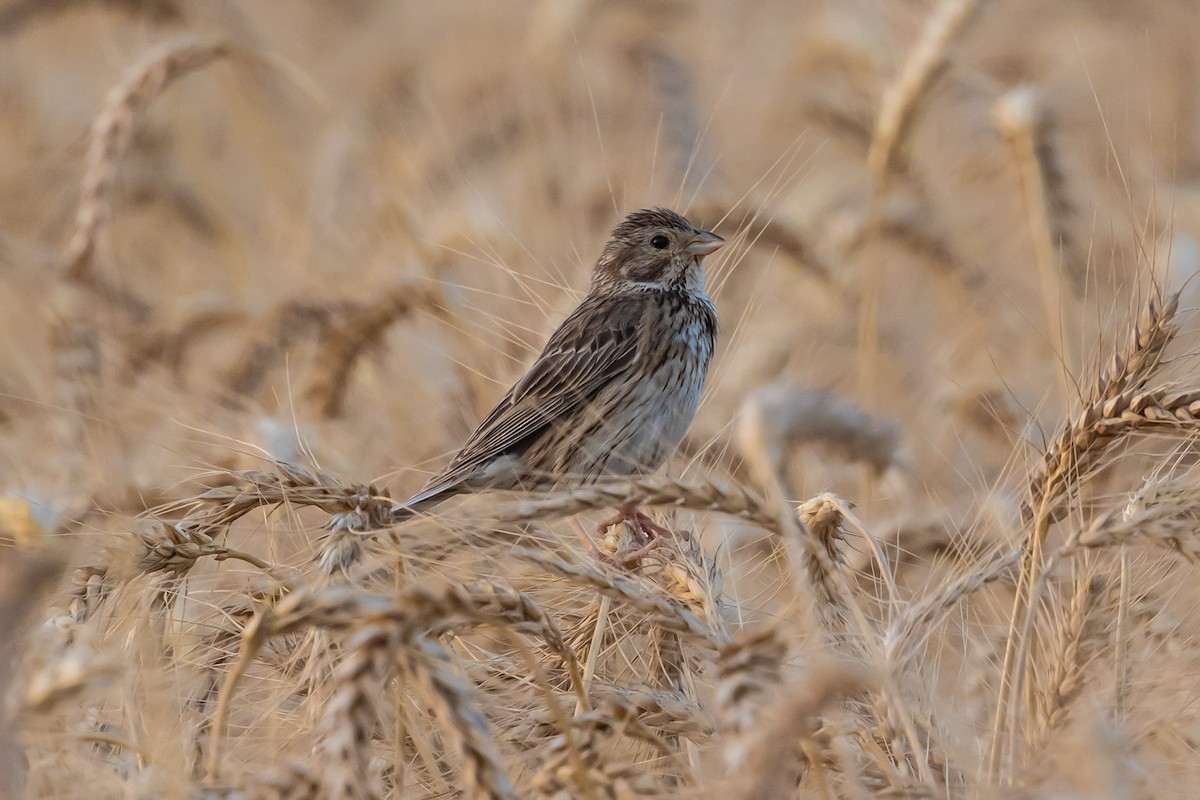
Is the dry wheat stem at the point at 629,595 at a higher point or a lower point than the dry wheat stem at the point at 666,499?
lower

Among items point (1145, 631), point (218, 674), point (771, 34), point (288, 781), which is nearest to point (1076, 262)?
point (1145, 631)

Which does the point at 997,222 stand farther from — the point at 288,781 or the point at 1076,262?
the point at 288,781

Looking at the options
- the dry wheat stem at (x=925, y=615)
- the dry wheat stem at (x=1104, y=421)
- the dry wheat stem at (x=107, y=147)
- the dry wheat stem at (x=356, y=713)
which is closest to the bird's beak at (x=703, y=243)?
the dry wheat stem at (x=107, y=147)

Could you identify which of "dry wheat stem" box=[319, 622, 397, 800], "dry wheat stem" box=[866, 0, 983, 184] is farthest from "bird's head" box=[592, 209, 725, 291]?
"dry wheat stem" box=[319, 622, 397, 800]

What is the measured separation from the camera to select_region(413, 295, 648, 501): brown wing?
5.50 metres

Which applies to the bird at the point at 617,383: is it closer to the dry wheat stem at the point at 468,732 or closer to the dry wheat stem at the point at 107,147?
the dry wheat stem at the point at 107,147

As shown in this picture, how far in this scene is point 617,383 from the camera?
5.88 m

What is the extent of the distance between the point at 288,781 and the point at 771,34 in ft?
34.1

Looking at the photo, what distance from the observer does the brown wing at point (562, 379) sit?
550cm

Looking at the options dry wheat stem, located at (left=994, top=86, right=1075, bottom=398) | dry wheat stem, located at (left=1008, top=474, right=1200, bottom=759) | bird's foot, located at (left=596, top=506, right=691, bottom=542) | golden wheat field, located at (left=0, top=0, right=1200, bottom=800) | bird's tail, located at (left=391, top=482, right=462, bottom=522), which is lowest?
bird's tail, located at (left=391, top=482, right=462, bottom=522)

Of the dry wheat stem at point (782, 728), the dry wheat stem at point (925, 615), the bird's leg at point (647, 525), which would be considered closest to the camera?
the dry wheat stem at point (782, 728)

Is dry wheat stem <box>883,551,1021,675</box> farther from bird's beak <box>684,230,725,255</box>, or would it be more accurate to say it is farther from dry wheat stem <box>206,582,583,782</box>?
bird's beak <box>684,230,725,255</box>

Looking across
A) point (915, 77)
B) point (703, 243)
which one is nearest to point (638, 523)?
point (703, 243)

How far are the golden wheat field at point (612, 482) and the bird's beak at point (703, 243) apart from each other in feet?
0.52
